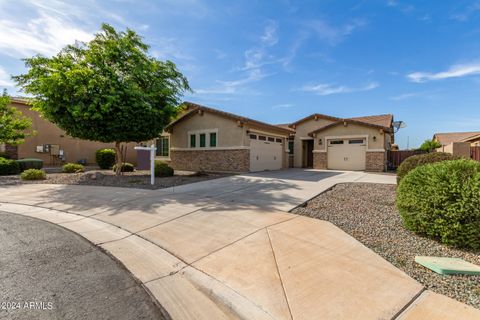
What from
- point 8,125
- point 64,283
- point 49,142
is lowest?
point 64,283

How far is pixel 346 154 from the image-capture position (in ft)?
60.4

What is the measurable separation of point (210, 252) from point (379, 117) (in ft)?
71.0

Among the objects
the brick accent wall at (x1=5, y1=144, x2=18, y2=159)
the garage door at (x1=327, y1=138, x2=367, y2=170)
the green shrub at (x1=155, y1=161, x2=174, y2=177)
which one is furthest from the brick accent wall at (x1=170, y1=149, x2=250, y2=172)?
the brick accent wall at (x1=5, y1=144, x2=18, y2=159)

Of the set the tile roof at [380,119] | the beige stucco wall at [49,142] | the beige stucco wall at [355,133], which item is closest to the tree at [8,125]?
the beige stucco wall at [49,142]

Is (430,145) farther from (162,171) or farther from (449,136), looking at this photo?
(162,171)

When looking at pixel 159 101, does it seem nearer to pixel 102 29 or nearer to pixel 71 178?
pixel 102 29

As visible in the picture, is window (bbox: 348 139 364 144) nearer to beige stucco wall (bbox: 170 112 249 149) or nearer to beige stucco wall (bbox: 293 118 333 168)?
beige stucco wall (bbox: 293 118 333 168)

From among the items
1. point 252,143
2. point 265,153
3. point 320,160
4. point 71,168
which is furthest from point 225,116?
point 71,168

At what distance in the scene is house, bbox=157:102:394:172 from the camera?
1572 centimetres

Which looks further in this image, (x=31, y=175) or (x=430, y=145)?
(x=430, y=145)

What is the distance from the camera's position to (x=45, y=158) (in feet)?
61.4

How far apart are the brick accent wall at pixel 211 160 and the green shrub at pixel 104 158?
15.9 feet

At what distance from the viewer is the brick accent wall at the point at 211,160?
15.4 metres

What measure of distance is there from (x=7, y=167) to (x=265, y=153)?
15.5 meters
